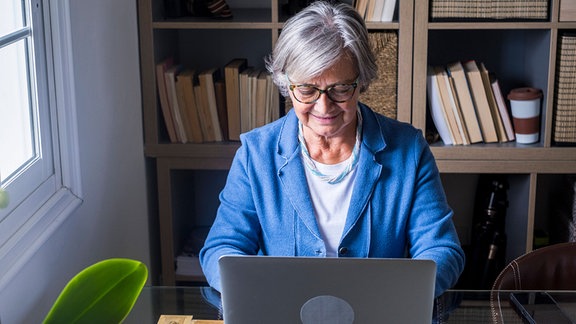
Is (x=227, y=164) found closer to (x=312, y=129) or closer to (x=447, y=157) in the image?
(x=447, y=157)

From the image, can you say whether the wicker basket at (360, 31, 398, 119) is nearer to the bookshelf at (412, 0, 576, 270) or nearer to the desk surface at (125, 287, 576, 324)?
the bookshelf at (412, 0, 576, 270)

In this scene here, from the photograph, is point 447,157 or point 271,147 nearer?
point 271,147

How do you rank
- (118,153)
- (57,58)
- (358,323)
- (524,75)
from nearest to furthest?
(358,323) → (57,58) → (118,153) → (524,75)

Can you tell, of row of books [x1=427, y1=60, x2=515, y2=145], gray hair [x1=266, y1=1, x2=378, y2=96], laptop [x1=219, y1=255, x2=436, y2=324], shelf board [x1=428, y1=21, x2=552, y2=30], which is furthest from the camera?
row of books [x1=427, y1=60, x2=515, y2=145]

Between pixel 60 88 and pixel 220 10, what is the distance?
76cm

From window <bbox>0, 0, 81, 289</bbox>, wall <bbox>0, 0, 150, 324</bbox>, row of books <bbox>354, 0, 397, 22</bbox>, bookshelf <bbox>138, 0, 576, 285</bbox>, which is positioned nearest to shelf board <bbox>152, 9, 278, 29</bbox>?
bookshelf <bbox>138, 0, 576, 285</bbox>

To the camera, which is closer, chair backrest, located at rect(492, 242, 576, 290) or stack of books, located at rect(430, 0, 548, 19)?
chair backrest, located at rect(492, 242, 576, 290)

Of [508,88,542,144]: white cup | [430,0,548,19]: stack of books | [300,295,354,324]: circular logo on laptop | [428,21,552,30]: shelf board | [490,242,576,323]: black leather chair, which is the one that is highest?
[430,0,548,19]: stack of books

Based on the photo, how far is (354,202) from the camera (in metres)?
2.00

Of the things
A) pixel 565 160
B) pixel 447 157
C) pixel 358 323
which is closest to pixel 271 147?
pixel 358 323

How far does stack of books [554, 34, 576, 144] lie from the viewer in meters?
2.73

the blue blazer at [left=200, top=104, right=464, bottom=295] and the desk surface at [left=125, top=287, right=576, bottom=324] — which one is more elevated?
the blue blazer at [left=200, top=104, right=464, bottom=295]

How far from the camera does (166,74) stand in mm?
2863

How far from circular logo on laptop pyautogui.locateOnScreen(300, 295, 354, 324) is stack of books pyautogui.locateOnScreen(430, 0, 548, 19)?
5.21 feet
